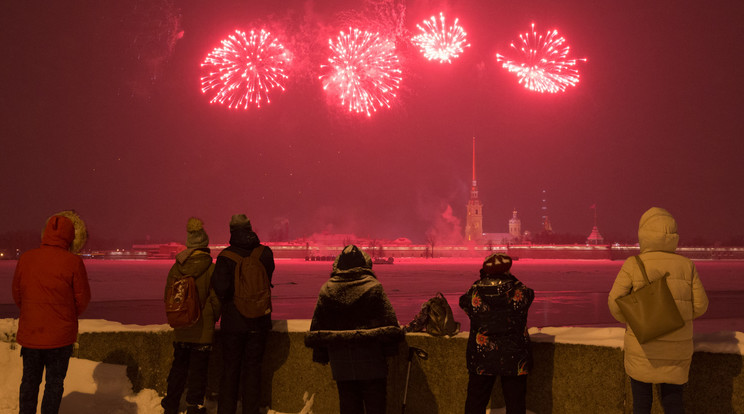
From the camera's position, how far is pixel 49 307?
15.8 ft

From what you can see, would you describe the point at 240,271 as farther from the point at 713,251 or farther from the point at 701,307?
the point at 713,251

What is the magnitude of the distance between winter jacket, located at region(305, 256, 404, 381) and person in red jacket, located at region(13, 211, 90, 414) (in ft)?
6.99

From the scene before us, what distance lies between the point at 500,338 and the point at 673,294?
51.3 inches

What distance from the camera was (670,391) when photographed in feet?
14.1

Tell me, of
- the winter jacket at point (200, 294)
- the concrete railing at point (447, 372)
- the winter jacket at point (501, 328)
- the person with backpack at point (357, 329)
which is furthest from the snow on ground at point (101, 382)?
the person with backpack at point (357, 329)

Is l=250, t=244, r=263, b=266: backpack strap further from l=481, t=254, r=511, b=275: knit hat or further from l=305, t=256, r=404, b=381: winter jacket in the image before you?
l=481, t=254, r=511, b=275: knit hat

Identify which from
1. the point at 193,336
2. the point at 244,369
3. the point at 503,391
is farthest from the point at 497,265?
the point at 193,336

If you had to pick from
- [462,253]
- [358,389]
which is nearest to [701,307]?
[358,389]

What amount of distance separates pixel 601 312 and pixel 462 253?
132145mm

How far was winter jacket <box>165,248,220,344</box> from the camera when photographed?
18.8 ft

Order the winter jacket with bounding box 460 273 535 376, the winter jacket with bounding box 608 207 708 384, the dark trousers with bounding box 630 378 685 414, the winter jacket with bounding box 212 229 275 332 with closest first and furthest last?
1. the winter jacket with bounding box 608 207 708 384
2. the dark trousers with bounding box 630 378 685 414
3. the winter jacket with bounding box 460 273 535 376
4. the winter jacket with bounding box 212 229 275 332

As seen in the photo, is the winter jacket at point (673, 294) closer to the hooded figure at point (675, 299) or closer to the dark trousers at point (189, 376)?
the hooded figure at point (675, 299)

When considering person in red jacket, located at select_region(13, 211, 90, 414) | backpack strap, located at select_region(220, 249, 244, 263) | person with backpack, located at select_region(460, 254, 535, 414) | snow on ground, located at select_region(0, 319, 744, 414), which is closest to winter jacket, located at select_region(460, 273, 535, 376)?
person with backpack, located at select_region(460, 254, 535, 414)

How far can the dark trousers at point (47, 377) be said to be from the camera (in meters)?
4.86
